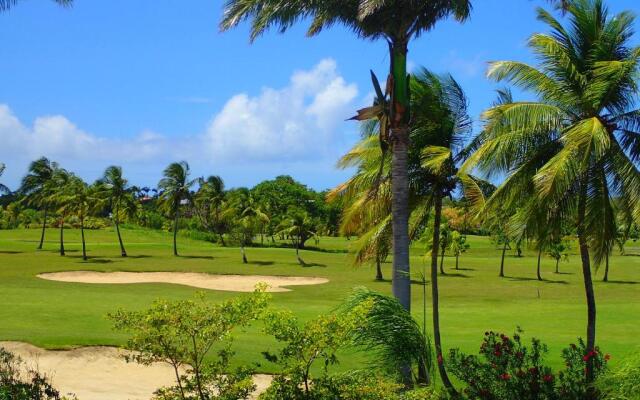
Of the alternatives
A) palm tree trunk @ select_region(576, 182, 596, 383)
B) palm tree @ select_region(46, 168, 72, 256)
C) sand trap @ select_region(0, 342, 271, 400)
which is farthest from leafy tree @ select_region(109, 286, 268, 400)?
palm tree @ select_region(46, 168, 72, 256)

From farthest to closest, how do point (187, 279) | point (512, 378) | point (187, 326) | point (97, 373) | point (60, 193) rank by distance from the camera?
1. point (60, 193)
2. point (187, 279)
3. point (97, 373)
4. point (512, 378)
5. point (187, 326)

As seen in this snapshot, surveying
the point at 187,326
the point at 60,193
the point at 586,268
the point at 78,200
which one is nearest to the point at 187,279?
the point at 78,200

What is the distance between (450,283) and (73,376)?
33333 millimetres

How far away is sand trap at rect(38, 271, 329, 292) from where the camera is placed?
46.5 m

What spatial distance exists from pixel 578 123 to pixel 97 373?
14188 millimetres

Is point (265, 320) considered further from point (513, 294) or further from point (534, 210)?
point (513, 294)

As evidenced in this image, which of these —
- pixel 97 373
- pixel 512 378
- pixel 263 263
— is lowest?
pixel 97 373

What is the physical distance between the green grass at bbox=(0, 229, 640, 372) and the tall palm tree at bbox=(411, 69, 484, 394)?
2277 mm

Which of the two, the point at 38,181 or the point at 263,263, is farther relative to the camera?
the point at 38,181

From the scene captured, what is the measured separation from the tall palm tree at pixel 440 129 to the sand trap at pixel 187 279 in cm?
2694

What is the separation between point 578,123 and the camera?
15852mm

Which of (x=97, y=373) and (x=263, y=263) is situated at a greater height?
(x=263, y=263)

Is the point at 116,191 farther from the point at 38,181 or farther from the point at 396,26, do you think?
the point at 396,26

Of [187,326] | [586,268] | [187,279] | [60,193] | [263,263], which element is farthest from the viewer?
[60,193]
